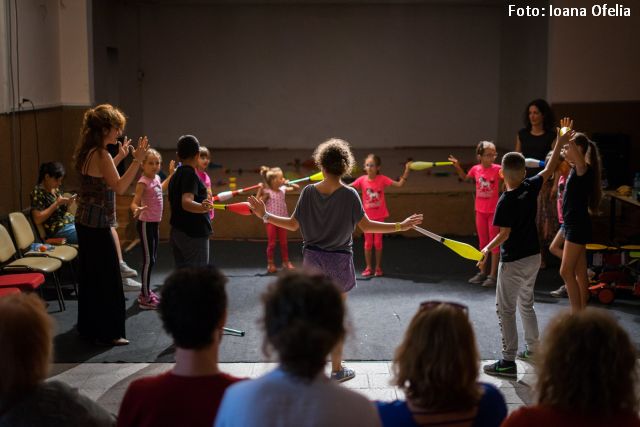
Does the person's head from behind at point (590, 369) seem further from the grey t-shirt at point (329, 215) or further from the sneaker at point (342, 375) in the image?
the sneaker at point (342, 375)

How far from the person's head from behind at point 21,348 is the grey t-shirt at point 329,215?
7.52ft

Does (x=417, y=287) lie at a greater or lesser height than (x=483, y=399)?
lesser

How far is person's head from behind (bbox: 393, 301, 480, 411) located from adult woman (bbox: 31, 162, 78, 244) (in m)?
4.95

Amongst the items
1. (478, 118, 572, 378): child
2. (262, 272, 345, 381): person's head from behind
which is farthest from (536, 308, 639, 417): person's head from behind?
(478, 118, 572, 378): child

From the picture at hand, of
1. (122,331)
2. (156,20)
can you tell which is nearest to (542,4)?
(156,20)

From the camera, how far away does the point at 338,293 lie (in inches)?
77.4

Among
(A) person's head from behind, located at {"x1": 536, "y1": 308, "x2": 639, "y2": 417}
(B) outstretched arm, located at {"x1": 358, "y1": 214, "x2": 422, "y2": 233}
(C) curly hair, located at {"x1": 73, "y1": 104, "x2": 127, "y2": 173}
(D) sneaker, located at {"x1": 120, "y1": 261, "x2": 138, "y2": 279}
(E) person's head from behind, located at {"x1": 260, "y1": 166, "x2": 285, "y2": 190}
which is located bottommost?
(D) sneaker, located at {"x1": 120, "y1": 261, "x2": 138, "y2": 279}

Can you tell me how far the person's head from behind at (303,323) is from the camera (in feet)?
6.16

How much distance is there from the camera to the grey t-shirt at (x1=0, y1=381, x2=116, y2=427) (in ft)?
7.09

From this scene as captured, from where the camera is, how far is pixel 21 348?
2.16m

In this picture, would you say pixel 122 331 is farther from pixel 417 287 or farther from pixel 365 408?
pixel 365 408

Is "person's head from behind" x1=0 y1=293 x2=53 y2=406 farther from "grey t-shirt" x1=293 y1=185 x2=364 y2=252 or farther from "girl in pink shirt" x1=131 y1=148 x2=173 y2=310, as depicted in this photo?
"girl in pink shirt" x1=131 y1=148 x2=173 y2=310

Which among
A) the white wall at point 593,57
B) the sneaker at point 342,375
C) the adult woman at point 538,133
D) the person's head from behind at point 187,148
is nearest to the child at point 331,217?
the sneaker at point 342,375

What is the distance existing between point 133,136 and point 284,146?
2.60 m
